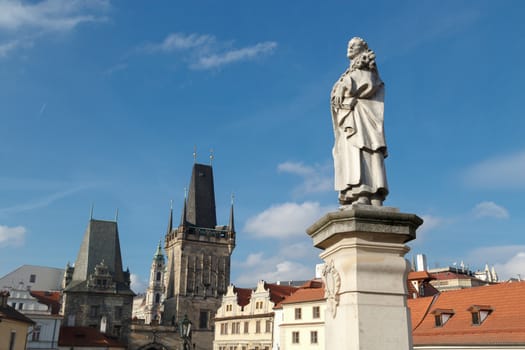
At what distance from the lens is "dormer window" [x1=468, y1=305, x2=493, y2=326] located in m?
21.0

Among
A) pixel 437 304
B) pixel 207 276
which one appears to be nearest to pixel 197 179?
pixel 207 276

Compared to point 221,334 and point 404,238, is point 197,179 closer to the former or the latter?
point 221,334

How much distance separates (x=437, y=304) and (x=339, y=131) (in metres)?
22.3

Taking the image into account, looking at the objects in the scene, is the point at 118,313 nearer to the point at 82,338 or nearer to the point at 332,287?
the point at 82,338

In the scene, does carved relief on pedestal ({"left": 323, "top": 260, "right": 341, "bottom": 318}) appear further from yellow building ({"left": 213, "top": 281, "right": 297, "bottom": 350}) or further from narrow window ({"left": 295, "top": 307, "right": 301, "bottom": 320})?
yellow building ({"left": 213, "top": 281, "right": 297, "bottom": 350})

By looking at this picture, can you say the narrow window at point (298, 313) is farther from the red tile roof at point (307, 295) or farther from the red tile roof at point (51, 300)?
the red tile roof at point (51, 300)

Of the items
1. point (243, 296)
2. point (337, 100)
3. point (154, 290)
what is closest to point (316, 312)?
point (243, 296)

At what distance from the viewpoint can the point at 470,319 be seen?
70.9 feet

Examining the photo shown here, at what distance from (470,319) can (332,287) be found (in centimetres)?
1957

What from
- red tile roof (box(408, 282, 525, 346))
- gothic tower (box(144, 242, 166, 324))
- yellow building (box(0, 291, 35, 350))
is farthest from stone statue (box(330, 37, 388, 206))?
gothic tower (box(144, 242, 166, 324))

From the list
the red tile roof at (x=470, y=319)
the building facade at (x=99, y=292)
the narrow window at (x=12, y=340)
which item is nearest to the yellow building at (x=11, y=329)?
the narrow window at (x=12, y=340)

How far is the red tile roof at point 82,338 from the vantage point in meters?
44.5

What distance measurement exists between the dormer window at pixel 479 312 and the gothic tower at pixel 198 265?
139 feet

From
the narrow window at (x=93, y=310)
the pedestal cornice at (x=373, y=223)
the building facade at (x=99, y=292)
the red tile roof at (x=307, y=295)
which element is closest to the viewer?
the pedestal cornice at (x=373, y=223)
